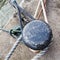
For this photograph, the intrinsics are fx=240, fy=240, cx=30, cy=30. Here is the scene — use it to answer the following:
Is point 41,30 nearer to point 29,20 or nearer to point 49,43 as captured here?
point 49,43

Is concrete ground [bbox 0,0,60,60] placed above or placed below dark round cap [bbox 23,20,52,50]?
below

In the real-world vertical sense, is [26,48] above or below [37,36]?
below

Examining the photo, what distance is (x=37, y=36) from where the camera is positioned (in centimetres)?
176

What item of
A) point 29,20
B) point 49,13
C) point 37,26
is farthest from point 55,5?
point 37,26

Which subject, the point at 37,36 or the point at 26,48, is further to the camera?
the point at 26,48

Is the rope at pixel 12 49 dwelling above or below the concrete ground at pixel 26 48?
above

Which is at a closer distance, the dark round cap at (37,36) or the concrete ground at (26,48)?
the dark round cap at (37,36)

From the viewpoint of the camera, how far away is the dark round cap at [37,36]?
5.76 ft

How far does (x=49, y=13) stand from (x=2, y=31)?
0.47 metres

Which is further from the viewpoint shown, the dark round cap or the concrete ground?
the concrete ground

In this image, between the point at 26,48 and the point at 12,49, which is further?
the point at 26,48

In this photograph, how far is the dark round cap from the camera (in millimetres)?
1757

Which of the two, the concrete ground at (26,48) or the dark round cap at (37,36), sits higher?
the dark round cap at (37,36)

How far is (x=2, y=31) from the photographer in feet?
6.89
